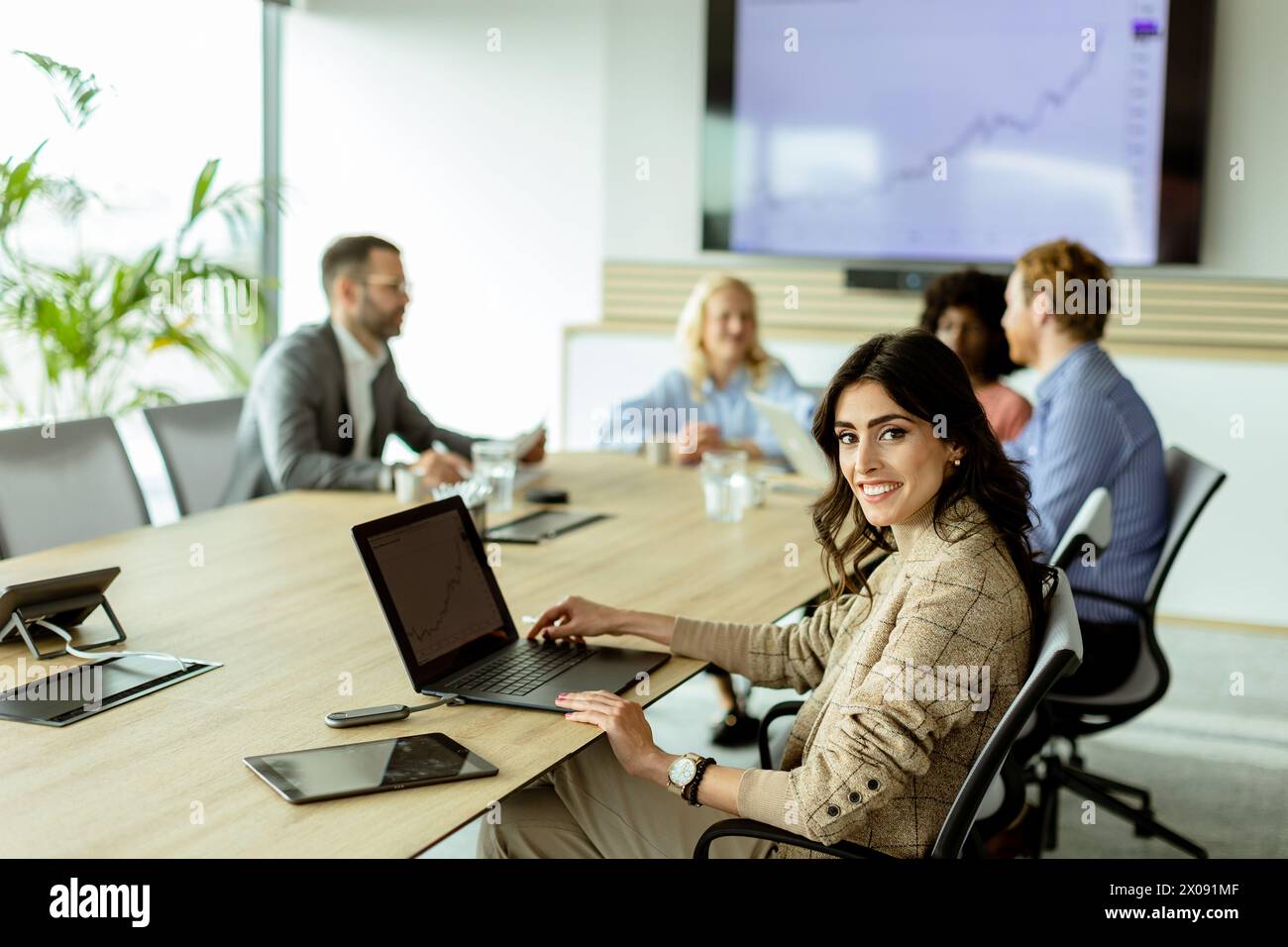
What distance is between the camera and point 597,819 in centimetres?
210

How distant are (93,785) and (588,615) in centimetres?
91

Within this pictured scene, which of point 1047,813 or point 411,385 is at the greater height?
point 411,385

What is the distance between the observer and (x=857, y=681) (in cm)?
184

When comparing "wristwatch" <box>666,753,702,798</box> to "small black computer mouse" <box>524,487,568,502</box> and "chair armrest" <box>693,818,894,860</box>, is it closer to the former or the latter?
"chair armrest" <box>693,818,894,860</box>

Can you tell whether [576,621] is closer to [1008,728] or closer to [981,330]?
[1008,728]

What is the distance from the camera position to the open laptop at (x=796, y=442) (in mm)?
3758

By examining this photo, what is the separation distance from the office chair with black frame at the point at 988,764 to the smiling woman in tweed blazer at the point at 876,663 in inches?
1.0

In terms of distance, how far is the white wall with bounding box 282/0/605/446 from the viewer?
6.48m

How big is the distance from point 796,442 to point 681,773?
6.98ft

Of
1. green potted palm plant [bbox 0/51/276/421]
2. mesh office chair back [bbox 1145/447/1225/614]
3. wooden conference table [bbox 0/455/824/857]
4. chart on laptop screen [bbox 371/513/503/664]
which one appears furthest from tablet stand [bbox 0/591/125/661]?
green potted palm plant [bbox 0/51/276/421]

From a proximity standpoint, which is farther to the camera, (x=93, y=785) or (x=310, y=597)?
(x=310, y=597)

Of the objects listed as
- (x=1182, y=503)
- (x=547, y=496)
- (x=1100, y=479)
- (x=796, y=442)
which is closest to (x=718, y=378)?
(x=796, y=442)
